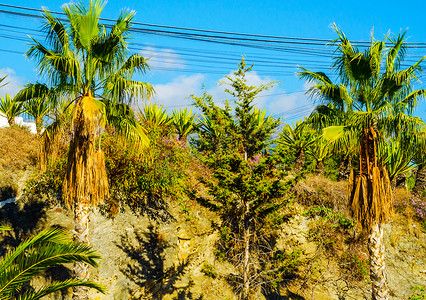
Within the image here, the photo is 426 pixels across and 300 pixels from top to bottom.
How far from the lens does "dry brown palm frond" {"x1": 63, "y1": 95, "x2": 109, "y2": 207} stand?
8461 millimetres

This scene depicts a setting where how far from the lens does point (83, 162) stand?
858 centimetres

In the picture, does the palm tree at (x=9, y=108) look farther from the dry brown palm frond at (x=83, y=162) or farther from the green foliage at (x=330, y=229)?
the green foliage at (x=330, y=229)

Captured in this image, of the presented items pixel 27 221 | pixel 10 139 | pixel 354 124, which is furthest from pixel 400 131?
pixel 10 139

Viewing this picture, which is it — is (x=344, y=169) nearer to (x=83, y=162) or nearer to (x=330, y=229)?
(x=330, y=229)

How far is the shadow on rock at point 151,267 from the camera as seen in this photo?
1269 cm

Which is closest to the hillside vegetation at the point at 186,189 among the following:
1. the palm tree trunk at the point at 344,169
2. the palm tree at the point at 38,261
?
the palm tree at the point at 38,261

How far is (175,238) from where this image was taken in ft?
48.7

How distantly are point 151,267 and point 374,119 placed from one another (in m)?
9.57

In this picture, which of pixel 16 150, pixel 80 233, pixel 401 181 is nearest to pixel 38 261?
pixel 80 233

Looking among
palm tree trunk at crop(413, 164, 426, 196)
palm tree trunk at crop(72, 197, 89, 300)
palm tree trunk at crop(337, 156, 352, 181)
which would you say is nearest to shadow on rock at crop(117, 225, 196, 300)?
palm tree trunk at crop(72, 197, 89, 300)

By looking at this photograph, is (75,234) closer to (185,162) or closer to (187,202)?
(185,162)

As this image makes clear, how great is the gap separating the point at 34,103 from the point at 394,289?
1653 centimetres

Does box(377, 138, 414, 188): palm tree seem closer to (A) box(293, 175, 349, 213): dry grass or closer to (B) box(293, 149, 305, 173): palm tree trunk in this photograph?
(A) box(293, 175, 349, 213): dry grass

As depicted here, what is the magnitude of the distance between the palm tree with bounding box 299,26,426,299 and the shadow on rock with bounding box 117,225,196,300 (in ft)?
23.8
